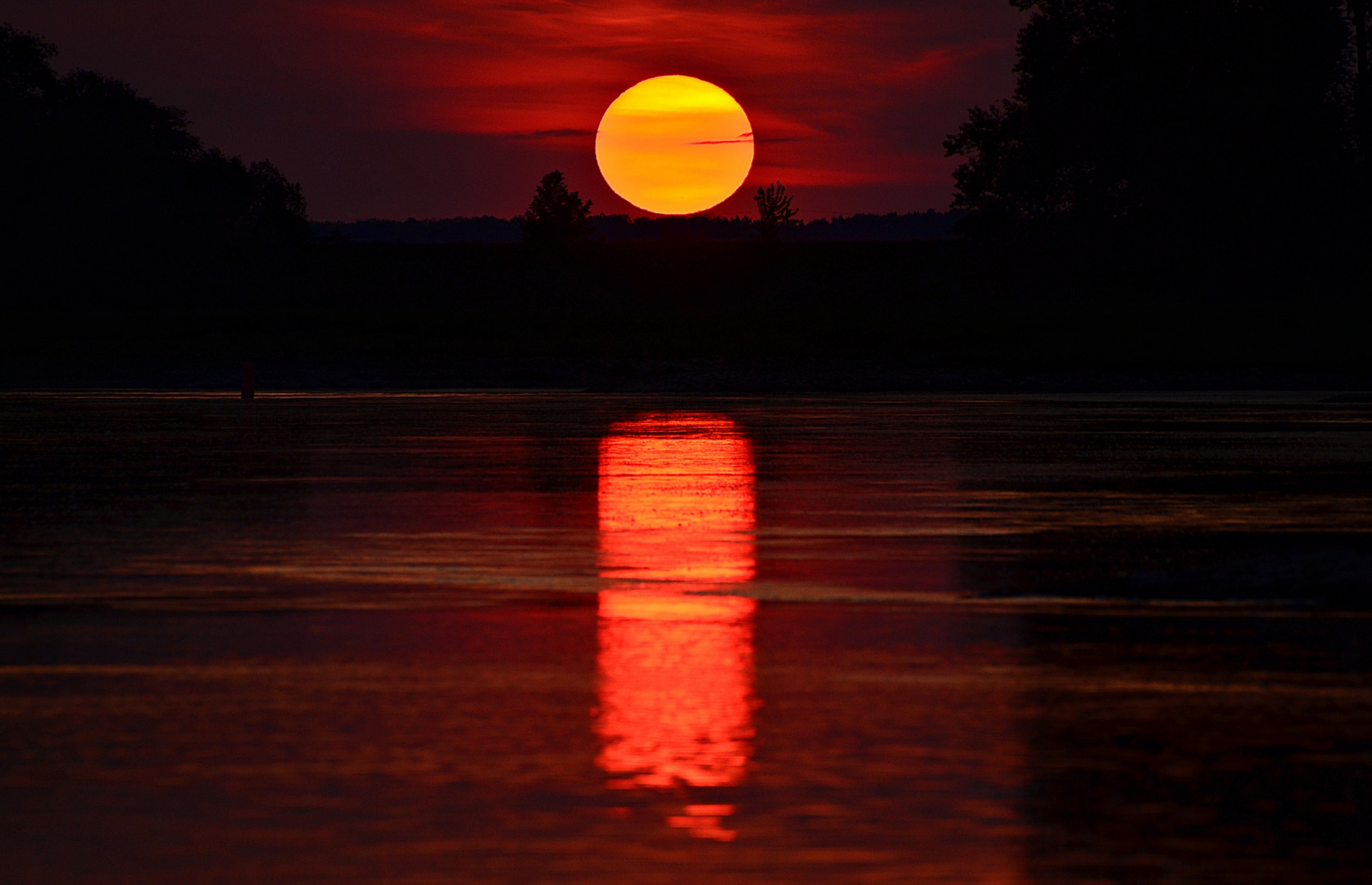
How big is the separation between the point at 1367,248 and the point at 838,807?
78348mm

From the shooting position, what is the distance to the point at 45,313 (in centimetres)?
8669

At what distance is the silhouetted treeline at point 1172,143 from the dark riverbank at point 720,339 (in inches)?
59.7

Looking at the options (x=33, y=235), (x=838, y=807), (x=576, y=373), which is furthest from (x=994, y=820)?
(x=33, y=235)

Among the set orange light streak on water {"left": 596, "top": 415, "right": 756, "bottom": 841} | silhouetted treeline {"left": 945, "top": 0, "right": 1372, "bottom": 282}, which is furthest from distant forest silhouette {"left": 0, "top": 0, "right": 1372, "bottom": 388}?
orange light streak on water {"left": 596, "top": 415, "right": 756, "bottom": 841}

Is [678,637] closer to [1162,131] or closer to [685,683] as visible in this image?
[685,683]

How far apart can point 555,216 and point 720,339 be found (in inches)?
4465

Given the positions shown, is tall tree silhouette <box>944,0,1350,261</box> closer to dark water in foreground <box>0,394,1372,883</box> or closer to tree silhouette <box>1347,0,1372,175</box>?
tree silhouette <box>1347,0,1372,175</box>

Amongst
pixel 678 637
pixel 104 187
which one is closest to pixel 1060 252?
pixel 104 187

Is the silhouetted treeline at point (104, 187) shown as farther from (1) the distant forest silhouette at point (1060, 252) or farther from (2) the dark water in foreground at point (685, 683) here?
(2) the dark water in foreground at point (685, 683)

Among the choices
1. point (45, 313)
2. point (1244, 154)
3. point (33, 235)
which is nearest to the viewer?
point (1244, 154)

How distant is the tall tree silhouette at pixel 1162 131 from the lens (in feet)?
256

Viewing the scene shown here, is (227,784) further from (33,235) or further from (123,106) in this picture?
(123,106)

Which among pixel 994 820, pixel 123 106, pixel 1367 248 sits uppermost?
pixel 123 106

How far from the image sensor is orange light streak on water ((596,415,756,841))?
7.91 meters
